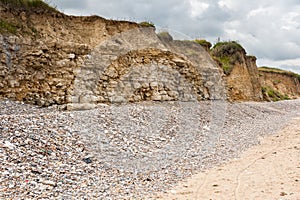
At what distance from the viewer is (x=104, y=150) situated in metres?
6.97

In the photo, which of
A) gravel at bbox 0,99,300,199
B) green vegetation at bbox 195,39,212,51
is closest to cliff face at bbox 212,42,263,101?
green vegetation at bbox 195,39,212,51

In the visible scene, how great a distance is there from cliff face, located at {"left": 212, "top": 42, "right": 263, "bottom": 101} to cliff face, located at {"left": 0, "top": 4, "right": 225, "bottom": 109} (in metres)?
6.58

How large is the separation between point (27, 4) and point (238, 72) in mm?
16622

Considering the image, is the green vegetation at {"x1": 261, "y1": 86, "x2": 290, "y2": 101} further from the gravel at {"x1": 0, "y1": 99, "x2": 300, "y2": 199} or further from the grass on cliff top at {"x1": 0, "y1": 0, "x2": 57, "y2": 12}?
the grass on cliff top at {"x1": 0, "y1": 0, "x2": 57, "y2": 12}

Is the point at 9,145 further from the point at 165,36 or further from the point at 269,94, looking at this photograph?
the point at 269,94

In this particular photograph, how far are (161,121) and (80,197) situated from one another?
225 inches

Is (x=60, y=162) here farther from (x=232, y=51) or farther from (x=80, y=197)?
(x=232, y=51)

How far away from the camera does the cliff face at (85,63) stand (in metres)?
10.2

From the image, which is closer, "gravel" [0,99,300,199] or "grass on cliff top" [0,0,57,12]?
"gravel" [0,99,300,199]

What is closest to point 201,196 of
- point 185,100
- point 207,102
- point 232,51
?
point 185,100

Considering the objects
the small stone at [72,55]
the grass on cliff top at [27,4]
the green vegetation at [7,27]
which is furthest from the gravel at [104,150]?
the grass on cliff top at [27,4]

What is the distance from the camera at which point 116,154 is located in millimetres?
6953

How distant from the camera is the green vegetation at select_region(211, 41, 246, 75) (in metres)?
23.3

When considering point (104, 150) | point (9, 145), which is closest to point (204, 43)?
point (104, 150)
